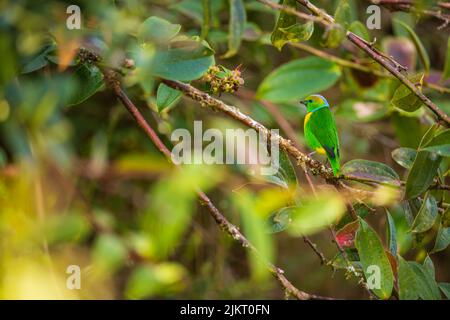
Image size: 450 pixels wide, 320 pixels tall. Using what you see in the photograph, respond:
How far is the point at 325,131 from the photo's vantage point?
1.39 metres

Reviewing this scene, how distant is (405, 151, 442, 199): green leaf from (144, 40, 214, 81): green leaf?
42 cm

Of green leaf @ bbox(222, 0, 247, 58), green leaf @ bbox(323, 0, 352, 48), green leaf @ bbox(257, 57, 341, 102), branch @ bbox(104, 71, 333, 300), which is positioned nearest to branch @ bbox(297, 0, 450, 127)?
green leaf @ bbox(323, 0, 352, 48)

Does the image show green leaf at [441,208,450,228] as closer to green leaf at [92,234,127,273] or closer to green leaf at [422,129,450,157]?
green leaf at [422,129,450,157]

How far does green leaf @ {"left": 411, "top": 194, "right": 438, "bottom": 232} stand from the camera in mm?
1145

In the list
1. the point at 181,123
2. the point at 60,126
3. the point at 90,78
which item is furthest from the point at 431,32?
the point at 60,126

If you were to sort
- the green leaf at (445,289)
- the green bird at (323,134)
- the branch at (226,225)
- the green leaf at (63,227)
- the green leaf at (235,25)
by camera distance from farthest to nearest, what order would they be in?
the green bird at (323,134), the green leaf at (445,289), the branch at (226,225), the green leaf at (235,25), the green leaf at (63,227)

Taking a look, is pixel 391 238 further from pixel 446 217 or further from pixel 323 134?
pixel 323 134

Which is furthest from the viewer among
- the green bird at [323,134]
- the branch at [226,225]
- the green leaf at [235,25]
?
the green bird at [323,134]

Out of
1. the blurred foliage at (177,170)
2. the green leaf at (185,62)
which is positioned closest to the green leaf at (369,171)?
the blurred foliage at (177,170)

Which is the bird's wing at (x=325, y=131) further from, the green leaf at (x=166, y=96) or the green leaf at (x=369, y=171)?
the green leaf at (x=166, y=96)

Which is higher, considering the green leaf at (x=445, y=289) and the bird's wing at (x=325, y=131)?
the bird's wing at (x=325, y=131)

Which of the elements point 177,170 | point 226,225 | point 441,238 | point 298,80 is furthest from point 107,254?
point 298,80

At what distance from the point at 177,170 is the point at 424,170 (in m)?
0.48

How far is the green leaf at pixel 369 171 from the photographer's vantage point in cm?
124
